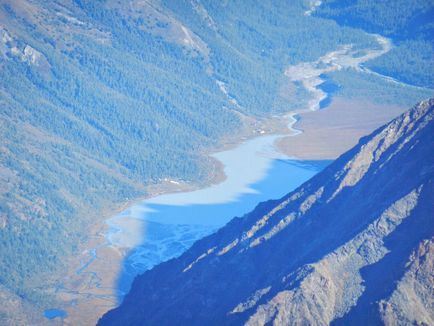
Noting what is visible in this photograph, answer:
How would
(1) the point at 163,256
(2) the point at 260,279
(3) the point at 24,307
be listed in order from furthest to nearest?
(1) the point at 163,256 < (3) the point at 24,307 < (2) the point at 260,279

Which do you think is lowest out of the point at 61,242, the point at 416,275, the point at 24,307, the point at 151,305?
the point at 416,275

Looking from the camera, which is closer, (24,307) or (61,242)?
(24,307)

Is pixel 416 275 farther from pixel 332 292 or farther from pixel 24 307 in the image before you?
pixel 24 307

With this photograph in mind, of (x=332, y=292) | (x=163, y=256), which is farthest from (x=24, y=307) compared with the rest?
(x=332, y=292)

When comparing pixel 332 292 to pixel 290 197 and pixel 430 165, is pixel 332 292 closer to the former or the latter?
pixel 430 165

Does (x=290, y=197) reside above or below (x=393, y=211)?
above

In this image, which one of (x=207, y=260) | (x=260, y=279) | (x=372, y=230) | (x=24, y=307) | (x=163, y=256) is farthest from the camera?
(x=163, y=256)
